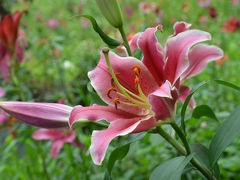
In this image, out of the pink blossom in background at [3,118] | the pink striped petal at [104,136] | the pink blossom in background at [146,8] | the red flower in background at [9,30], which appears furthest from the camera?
the pink blossom in background at [146,8]

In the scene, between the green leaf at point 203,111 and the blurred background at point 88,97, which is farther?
the blurred background at point 88,97

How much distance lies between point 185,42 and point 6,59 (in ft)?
3.29

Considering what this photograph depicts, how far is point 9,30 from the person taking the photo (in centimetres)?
120

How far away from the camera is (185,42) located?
55 centimetres

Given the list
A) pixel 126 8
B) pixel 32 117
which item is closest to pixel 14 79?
pixel 32 117

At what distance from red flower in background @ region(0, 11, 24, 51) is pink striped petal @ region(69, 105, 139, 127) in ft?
2.47

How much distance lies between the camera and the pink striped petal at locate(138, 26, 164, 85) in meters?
0.58

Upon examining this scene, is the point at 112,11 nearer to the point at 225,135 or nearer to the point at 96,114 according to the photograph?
the point at 96,114

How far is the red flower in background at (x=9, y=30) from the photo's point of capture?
1.18 metres

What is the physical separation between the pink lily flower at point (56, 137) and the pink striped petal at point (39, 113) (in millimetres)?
630

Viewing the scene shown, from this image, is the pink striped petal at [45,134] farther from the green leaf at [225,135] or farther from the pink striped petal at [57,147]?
the green leaf at [225,135]

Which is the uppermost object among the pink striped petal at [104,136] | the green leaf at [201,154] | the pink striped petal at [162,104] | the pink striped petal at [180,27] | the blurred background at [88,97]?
the pink striped petal at [180,27]

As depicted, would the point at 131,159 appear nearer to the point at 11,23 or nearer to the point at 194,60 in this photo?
the point at 11,23

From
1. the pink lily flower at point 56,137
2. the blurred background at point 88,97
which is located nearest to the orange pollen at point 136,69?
the blurred background at point 88,97
